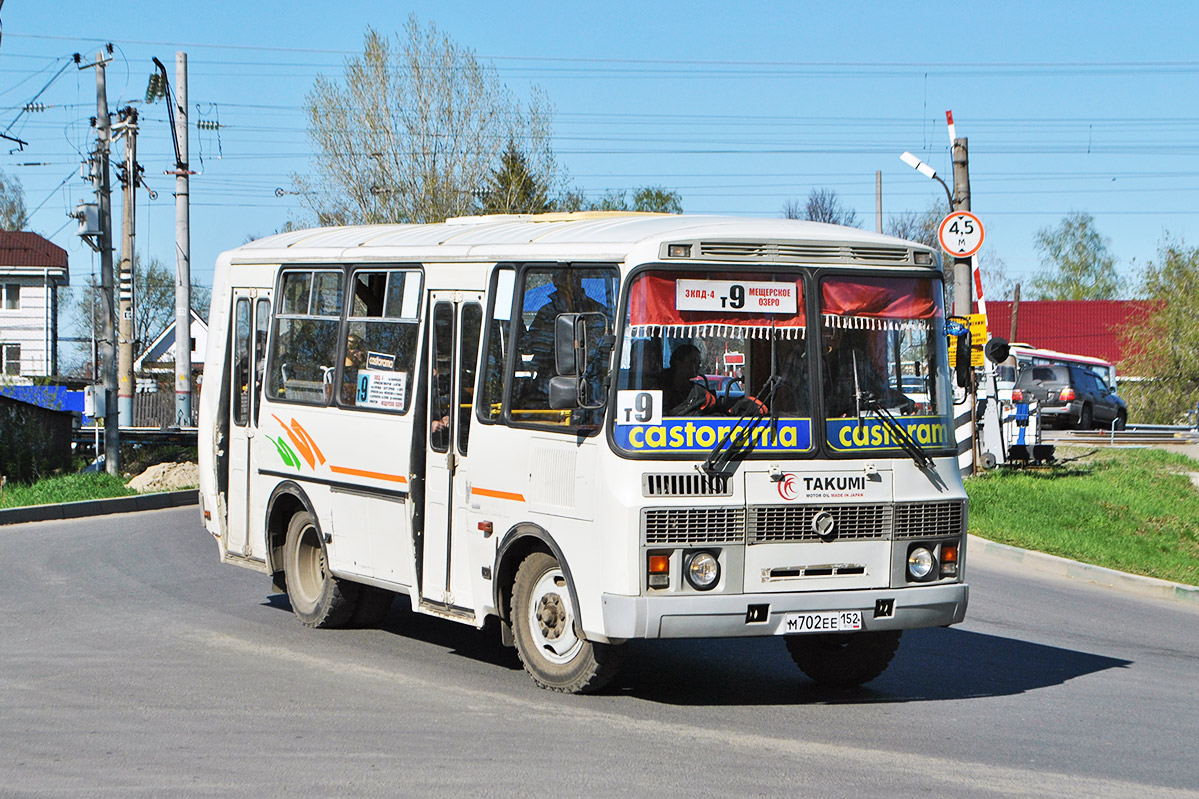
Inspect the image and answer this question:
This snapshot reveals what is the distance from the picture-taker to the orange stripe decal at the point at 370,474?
9.59 metres

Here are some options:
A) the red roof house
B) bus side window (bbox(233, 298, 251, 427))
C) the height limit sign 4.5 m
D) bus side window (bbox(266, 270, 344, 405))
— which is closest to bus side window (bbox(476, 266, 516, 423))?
bus side window (bbox(266, 270, 344, 405))

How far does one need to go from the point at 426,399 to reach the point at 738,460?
2.54 meters

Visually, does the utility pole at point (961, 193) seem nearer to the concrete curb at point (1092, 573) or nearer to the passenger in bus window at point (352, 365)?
the concrete curb at point (1092, 573)

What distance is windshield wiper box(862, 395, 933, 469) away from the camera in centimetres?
809

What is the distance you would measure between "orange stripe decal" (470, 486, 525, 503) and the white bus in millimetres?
12

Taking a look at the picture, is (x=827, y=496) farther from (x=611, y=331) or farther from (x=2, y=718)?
(x=2, y=718)

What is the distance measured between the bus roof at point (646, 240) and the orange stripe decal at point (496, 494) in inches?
55.2

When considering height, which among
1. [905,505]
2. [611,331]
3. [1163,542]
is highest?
[611,331]

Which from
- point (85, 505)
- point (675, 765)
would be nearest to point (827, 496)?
point (675, 765)

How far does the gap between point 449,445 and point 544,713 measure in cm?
206

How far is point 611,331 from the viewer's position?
7.84 m

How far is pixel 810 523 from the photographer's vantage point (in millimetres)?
7832

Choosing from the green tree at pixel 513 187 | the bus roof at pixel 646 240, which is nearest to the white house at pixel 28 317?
the green tree at pixel 513 187

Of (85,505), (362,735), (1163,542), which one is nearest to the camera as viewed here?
(362,735)
